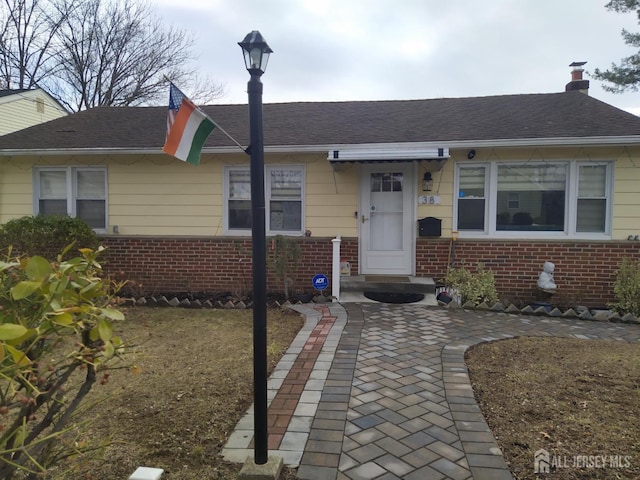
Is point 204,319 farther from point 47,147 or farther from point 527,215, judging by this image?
point 527,215

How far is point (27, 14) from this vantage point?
20.5m

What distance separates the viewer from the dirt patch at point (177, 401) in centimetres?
257

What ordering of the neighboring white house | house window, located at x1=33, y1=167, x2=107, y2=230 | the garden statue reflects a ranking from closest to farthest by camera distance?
the garden statue
house window, located at x1=33, y1=167, x2=107, y2=230
the neighboring white house

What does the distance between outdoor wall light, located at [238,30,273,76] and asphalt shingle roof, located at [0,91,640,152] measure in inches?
203

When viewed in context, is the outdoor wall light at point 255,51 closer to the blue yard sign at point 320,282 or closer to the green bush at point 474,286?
the blue yard sign at point 320,282

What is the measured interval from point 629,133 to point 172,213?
8122mm

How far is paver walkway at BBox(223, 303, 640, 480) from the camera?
2584mm

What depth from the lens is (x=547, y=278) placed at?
7.21 metres

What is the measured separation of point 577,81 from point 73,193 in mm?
11039

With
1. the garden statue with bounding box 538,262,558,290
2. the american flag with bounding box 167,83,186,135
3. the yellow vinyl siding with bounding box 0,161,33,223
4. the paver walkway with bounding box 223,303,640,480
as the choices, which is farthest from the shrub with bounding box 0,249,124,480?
the yellow vinyl siding with bounding box 0,161,33,223

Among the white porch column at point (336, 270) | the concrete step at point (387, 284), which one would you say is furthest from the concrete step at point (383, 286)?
the white porch column at point (336, 270)

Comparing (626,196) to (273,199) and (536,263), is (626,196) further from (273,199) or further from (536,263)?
(273,199)

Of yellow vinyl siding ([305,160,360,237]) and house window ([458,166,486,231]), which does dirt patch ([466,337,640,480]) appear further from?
yellow vinyl siding ([305,160,360,237])

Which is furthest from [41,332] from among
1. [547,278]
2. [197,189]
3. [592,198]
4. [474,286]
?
[592,198]
